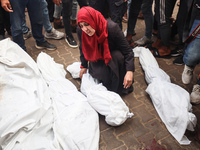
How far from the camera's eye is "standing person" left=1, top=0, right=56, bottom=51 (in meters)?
2.47

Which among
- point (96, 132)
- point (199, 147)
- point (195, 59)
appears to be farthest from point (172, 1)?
point (96, 132)

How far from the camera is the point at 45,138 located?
65.0 inches

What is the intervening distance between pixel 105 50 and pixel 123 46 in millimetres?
227

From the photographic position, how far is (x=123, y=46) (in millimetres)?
2043

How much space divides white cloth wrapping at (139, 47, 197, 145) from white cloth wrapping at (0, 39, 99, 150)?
2.60 feet

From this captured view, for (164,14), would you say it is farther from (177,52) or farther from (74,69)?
(74,69)

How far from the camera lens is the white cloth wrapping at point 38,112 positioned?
156 cm

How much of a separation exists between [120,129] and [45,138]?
798 mm

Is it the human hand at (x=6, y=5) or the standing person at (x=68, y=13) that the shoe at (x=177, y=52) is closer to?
the standing person at (x=68, y=13)

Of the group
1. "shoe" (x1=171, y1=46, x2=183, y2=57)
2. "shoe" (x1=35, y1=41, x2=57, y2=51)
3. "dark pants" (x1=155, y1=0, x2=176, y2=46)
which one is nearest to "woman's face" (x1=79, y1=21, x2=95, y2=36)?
"dark pants" (x1=155, y1=0, x2=176, y2=46)

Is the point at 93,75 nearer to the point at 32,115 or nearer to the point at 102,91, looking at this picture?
the point at 102,91

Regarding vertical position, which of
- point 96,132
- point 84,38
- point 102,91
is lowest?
point 96,132

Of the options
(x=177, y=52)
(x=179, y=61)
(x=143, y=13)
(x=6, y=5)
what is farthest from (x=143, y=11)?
(x=6, y=5)

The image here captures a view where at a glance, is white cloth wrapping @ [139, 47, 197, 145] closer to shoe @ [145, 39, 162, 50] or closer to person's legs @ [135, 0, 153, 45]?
shoe @ [145, 39, 162, 50]
